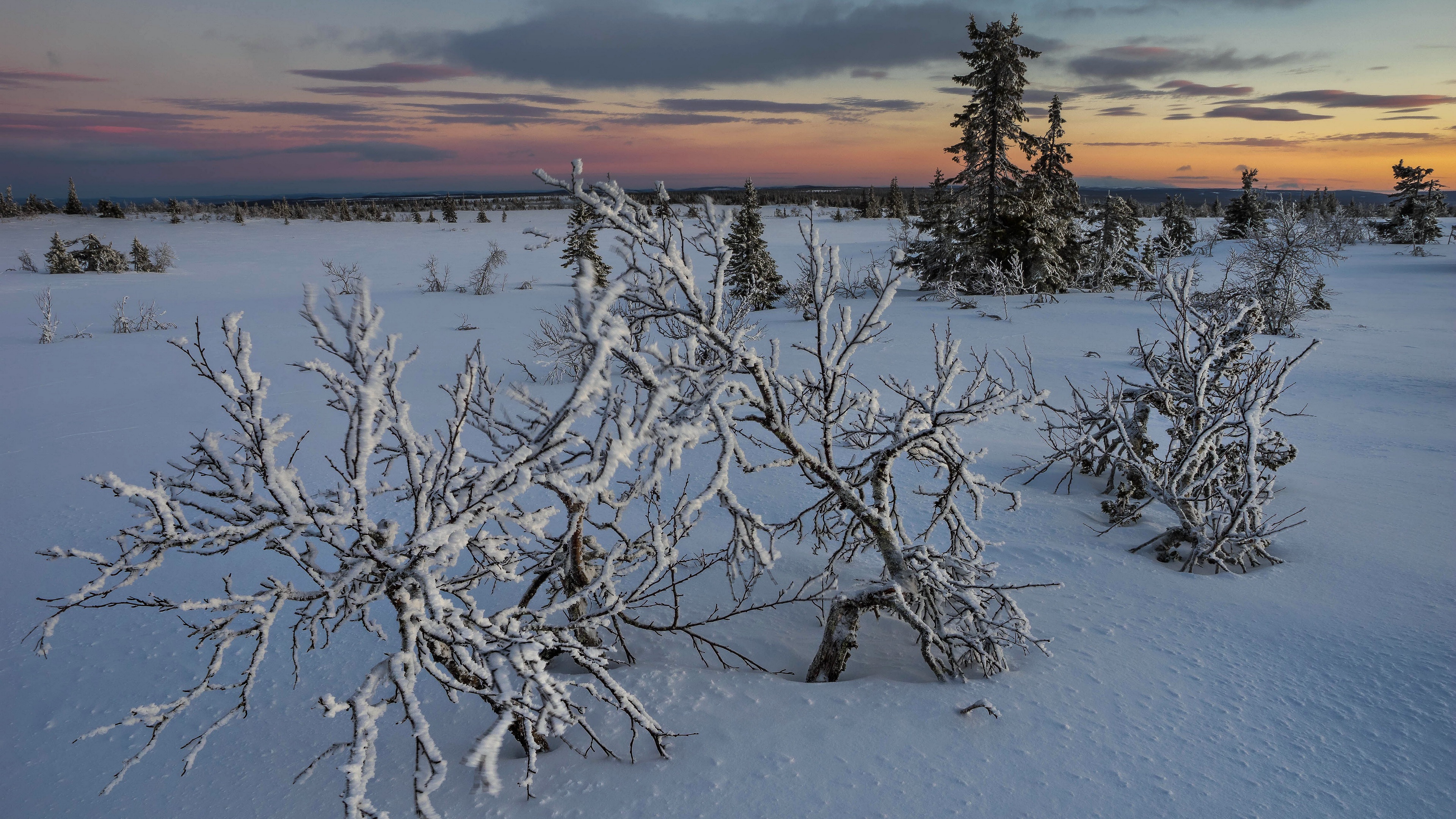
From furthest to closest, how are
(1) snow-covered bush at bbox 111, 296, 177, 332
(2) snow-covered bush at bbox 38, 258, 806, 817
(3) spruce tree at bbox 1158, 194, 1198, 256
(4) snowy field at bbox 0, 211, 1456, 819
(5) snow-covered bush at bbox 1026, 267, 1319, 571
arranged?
(3) spruce tree at bbox 1158, 194, 1198, 256, (1) snow-covered bush at bbox 111, 296, 177, 332, (5) snow-covered bush at bbox 1026, 267, 1319, 571, (4) snowy field at bbox 0, 211, 1456, 819, (2) snow-covered bush at bbox 38, 258, 806, 817

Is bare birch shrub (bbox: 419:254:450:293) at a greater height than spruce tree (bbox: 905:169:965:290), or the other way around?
spruce tree (bbox: 905:169:965:290)

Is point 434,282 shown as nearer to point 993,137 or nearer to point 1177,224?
point 993,137

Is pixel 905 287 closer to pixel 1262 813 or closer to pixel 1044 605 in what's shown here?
pixel 1044 605

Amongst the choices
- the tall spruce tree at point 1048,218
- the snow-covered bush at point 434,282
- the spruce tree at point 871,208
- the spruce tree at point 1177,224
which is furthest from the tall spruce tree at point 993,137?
the spruce tree at point 871,208

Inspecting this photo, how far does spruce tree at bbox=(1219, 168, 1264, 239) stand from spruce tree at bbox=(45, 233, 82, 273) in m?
47.7

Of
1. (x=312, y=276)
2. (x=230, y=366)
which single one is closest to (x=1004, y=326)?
(x=230, y=366)

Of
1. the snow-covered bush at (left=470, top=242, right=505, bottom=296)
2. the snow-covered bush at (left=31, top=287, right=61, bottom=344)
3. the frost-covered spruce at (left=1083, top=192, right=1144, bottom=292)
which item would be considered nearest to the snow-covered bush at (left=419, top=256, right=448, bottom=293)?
the snow-covered bush at (left=470, top=242, right=505, bottom=296)

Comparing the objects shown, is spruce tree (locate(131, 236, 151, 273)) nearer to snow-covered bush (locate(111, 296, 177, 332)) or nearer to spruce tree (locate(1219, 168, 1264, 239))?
snow-covered bush (locate(111, 296, 177, 332))

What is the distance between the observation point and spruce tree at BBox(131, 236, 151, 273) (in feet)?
86.8

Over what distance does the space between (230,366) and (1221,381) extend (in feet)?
60.5

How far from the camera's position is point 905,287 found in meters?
26.1

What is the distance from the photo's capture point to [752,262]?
23031 mm

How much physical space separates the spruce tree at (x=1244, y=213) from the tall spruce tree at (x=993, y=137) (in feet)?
67.0

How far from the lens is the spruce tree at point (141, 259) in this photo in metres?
26.5
